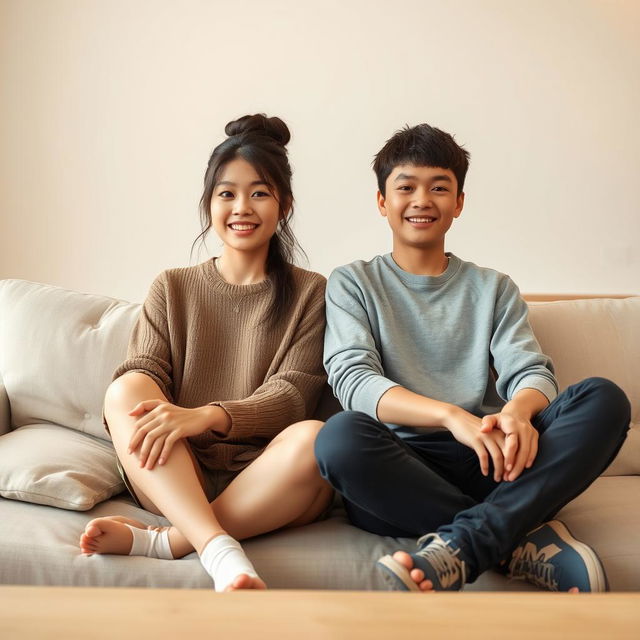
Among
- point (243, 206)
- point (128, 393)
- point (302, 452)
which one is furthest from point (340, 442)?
point (243, 206)

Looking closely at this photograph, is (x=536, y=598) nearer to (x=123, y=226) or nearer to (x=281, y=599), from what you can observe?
(x=281, y=599)

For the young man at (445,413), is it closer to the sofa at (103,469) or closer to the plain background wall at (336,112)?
the sofa at (103,469)

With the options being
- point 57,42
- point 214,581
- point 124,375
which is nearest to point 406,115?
point 57,42

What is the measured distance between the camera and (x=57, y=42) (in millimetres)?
2561

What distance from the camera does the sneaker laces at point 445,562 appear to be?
3.50 feet

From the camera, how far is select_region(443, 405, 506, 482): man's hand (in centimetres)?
123

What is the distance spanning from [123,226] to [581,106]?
5.13 ft

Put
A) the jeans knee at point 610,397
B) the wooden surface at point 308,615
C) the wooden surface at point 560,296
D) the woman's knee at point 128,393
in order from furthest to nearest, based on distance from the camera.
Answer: the wooden surface at point 560,296 → the woman's knee at point 128,393 → the jeans knee at point 610,397 → the wooden surface at point 308,615

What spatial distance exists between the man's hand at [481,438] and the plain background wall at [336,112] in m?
1.27

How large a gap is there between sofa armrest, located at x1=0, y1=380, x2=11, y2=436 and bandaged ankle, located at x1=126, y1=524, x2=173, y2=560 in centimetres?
58

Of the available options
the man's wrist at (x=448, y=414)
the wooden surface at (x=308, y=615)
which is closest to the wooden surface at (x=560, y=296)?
the man's wrist at (x=448, y=414)

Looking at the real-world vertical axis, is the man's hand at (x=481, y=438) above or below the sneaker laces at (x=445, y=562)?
above

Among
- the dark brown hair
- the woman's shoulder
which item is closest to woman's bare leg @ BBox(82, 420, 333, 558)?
the woman's shoulder

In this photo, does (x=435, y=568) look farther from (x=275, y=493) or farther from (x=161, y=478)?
(x=161, y=478)
